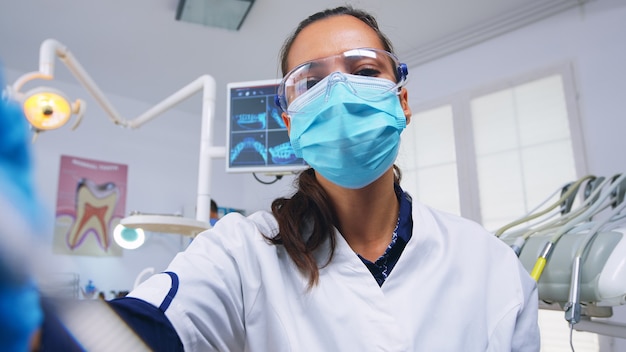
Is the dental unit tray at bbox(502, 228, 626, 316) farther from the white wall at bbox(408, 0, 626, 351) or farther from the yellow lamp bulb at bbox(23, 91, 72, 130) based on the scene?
the white wall at bbox(408, 0, 626, 351)

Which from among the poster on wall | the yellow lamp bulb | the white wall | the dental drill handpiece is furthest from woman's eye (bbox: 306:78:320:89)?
the poster on wall

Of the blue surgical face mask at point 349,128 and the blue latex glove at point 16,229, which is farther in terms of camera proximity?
the blue surgical face mask at point 349,128

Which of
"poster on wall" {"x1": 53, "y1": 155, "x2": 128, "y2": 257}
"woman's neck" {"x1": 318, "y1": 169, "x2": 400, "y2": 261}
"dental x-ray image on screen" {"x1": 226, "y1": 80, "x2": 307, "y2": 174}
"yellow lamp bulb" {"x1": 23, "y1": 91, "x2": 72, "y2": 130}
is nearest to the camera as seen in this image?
"woman's neck" {"x1": 318, "y1": 169, "x2": 400, "y2": 261}

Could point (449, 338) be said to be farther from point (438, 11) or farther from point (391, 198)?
point (438, 11)

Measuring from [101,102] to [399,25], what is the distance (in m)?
2.05

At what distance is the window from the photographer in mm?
2740

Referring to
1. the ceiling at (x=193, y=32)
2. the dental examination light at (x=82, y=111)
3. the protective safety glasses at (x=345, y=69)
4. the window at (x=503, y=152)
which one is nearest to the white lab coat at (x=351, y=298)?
the protective safety glasses at (x=345, y=69)

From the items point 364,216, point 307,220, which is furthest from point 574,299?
point 307,220

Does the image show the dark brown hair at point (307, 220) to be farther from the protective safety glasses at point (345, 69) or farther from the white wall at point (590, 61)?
the white wall at point (590, 61)

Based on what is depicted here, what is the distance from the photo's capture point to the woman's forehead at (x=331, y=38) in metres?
0.96

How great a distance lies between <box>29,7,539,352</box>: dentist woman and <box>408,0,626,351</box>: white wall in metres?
2.08

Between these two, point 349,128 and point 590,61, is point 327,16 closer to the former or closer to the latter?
point 349,128

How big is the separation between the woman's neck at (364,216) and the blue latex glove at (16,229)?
0.78 m

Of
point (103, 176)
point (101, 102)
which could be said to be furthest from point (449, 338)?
point (103, 176)
